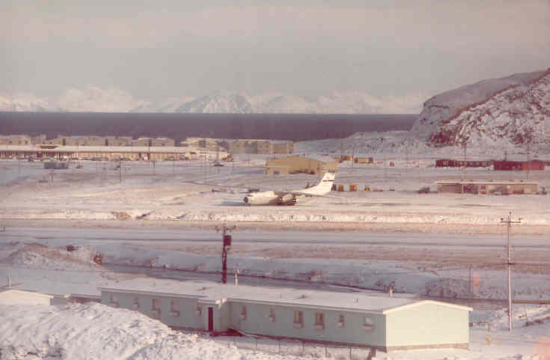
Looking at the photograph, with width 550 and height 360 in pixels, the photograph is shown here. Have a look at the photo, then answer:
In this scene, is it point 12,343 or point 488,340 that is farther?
point 488,340

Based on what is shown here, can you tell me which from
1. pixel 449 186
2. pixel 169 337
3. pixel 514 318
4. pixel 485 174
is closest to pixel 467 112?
pixel 485 174

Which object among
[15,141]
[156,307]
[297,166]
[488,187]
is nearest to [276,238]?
[156,307]

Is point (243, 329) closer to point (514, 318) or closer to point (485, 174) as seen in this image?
point (514, 318)

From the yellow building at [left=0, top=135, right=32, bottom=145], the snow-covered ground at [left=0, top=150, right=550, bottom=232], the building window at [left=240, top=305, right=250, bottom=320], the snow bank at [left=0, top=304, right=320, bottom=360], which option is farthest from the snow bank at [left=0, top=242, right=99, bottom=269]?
the yellow building at [left=0, top=135, right=32, bottom=145]

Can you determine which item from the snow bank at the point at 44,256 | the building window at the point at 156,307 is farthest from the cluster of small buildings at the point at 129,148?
the building window at the point at 156,307

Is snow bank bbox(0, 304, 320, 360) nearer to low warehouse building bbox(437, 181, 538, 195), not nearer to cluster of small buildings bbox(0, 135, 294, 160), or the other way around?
low warehouse building bbox(437, 181, 538, 195)

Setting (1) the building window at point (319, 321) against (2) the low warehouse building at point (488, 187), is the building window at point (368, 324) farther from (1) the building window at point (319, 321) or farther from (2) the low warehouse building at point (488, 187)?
(2) the low warehouse building at point (488, 187)
